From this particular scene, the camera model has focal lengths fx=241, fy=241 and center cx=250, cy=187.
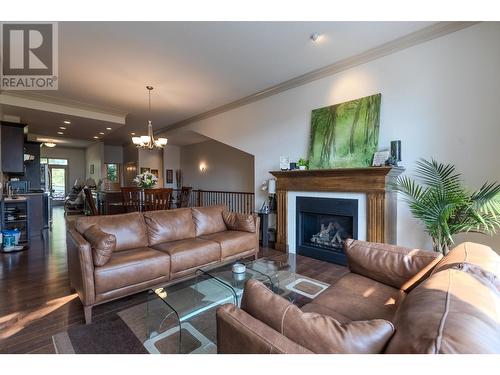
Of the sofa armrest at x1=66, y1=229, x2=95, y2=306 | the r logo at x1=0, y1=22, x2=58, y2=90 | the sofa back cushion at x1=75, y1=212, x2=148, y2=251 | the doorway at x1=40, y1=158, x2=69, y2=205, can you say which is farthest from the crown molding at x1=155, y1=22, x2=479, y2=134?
the doorway at x1=40, y1=158, x2=69, y2=205

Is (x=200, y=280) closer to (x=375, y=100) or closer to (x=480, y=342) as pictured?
(x=480, y=342)

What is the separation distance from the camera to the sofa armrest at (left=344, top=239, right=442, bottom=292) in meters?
1.76

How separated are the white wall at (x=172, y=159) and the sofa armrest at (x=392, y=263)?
895 cm

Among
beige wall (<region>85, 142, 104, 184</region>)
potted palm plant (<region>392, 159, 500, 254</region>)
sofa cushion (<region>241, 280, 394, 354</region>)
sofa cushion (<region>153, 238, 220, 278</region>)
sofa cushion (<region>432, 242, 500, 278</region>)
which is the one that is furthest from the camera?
beige wall (<region>85, 142, 104, 184</region>)

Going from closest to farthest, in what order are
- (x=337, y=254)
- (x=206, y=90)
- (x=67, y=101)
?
(x=337, y=254) < (x=206, y=90) < (x=67, y=101)

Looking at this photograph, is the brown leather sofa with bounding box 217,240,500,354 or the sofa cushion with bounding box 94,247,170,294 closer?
the brown leather sofa with bounding box 217,240,500,354

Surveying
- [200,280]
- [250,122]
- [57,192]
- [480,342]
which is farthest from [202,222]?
[57,192]

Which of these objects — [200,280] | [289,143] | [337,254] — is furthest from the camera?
[289,143]

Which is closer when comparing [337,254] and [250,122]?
[337,254]

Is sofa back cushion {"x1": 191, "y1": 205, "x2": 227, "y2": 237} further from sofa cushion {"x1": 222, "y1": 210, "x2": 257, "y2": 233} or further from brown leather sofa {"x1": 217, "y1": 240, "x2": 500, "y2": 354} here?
brown leather sofa {"x1": 217, "y1": 240, "x2": 500, "y2": 354}

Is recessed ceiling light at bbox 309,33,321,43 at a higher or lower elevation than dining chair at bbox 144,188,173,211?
higher

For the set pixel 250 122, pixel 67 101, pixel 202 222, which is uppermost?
pixel 67 101
